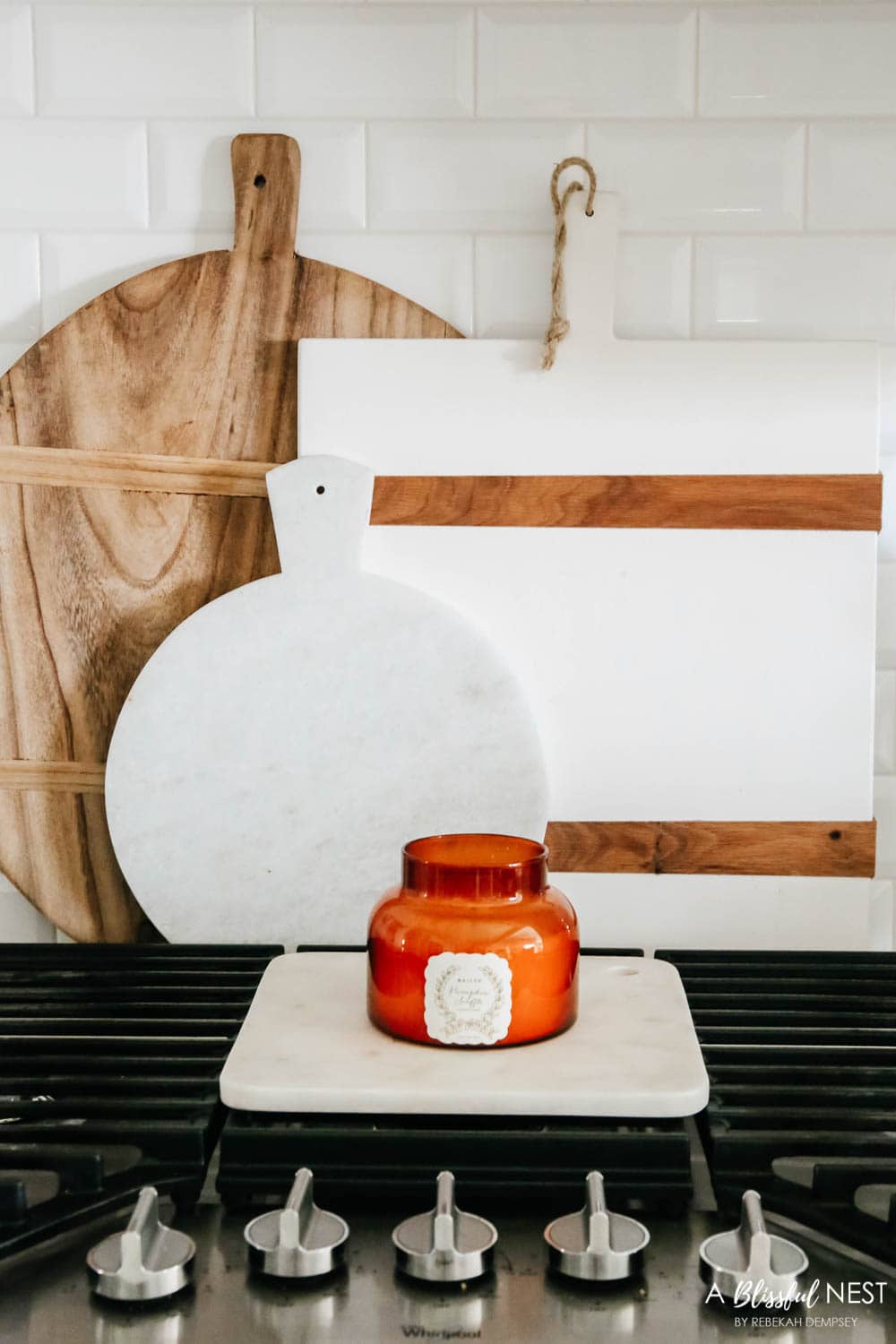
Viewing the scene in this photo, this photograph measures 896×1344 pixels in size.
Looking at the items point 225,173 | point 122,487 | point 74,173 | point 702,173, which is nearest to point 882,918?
point 702,173

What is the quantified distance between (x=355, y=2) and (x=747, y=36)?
0.36 metres

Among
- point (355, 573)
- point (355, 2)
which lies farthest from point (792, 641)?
point (355, 2)

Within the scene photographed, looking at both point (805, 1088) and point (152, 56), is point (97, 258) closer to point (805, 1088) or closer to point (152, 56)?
point (152, 56)

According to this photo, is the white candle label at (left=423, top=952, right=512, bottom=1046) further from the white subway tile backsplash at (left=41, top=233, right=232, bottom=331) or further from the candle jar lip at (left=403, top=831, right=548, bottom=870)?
the white subway tile backsplash at (left=41, top=233, right=232, bottom=331)

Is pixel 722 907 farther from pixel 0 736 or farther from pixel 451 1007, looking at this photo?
pixel 0 736

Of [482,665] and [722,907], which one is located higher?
[482,665]

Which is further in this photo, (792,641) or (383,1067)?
(792,641)

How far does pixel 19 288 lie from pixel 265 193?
0.26 m

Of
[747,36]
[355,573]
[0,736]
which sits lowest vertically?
[0,736]

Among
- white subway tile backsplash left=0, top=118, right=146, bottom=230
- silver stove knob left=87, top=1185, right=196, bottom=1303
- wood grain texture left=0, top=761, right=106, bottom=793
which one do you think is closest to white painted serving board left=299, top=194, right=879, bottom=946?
white subway tile backsplash left=0, top=118, right=146, bottom=230

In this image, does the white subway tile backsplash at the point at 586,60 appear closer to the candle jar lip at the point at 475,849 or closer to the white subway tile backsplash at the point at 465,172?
the white subway tile backsplash at the point at 465,172

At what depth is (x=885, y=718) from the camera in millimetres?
1167

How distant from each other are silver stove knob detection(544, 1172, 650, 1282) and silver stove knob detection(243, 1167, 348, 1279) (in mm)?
118

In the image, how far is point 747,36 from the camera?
3.67 ft
